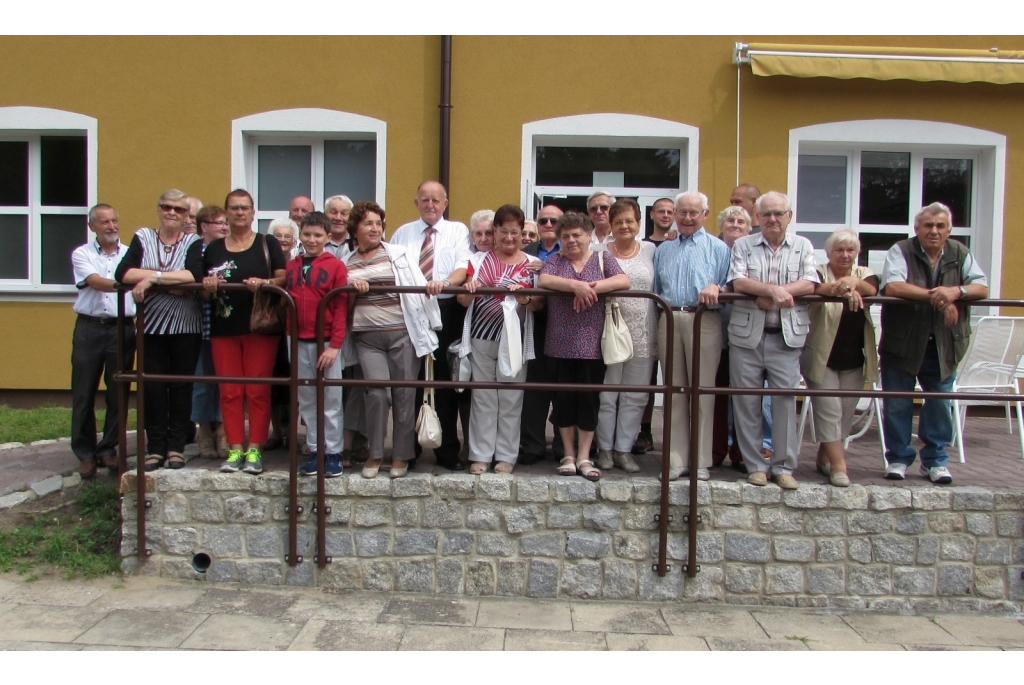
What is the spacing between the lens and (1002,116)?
7195 millimetres

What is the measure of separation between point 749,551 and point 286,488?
255cm

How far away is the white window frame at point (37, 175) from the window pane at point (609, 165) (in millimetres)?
4274

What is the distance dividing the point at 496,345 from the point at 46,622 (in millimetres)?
2601

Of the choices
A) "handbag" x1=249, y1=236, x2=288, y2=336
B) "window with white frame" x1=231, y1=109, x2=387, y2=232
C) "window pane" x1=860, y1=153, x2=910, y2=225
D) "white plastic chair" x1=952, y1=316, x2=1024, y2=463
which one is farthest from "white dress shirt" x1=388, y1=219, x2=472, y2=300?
"window pane" x1=860, y1=153, x2=910, y2=225

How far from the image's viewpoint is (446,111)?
7.07 meters

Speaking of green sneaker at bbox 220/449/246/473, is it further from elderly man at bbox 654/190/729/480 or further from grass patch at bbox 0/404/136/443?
elderly man at bbox 654/190/729/480

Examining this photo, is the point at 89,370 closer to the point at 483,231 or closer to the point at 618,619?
the point at 483,231

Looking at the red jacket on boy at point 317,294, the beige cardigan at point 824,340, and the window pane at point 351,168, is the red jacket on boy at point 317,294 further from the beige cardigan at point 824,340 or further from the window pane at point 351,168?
the window pane at point 351,168

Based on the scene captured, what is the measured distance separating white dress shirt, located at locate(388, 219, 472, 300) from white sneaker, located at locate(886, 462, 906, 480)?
271 cm

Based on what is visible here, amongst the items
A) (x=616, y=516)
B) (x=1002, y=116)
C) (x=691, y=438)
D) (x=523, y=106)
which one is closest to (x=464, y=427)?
(x=616, y=516)

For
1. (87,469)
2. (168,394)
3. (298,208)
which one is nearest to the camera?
(168,394)

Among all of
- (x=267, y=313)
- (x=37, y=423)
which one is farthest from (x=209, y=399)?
(x=37, y=423)

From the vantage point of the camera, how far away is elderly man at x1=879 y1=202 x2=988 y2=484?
432cm

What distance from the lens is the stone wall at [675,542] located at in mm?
4180
